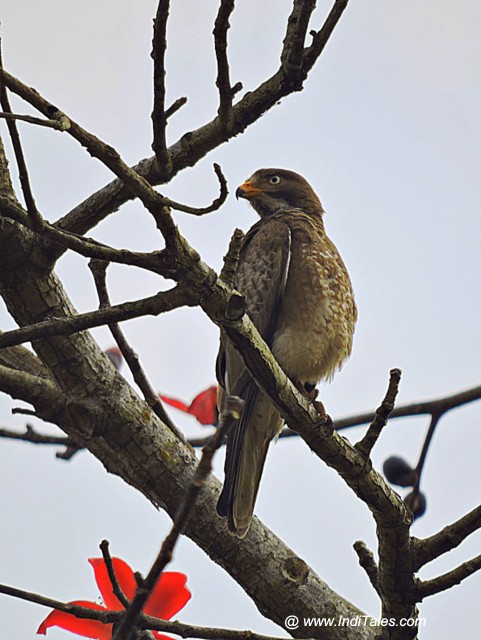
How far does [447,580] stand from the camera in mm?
3180

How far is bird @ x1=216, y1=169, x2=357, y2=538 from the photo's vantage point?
450 centimetres

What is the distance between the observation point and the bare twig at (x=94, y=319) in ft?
8.68

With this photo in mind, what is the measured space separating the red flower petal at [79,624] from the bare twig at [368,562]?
1.04m

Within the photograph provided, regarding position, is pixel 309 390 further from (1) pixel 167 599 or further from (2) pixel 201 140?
(1) pixel 167 599

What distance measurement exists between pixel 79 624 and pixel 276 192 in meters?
3.89

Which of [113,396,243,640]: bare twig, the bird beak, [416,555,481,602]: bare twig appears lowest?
[113,396,243,640]: bare twig

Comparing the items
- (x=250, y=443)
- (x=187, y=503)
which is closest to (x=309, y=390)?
(x=250, y=443)

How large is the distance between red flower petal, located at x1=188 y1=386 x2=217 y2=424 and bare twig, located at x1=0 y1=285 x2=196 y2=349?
1.95 metres

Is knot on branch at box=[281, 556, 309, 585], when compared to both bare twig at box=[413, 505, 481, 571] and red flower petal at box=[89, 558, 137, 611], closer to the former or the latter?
bare twig at box=[413, 505, 481, 571]

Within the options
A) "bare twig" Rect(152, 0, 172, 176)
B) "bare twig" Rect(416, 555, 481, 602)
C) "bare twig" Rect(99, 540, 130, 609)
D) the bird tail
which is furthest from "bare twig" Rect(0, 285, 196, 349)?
the bird tail

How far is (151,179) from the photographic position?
11.5 feet

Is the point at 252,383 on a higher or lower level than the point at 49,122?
higher

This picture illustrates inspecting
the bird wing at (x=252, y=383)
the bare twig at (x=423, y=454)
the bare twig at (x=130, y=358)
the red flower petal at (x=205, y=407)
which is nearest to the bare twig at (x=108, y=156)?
the bare twig at (x=130, y=358)

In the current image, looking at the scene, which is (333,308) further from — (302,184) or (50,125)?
(50,125)
